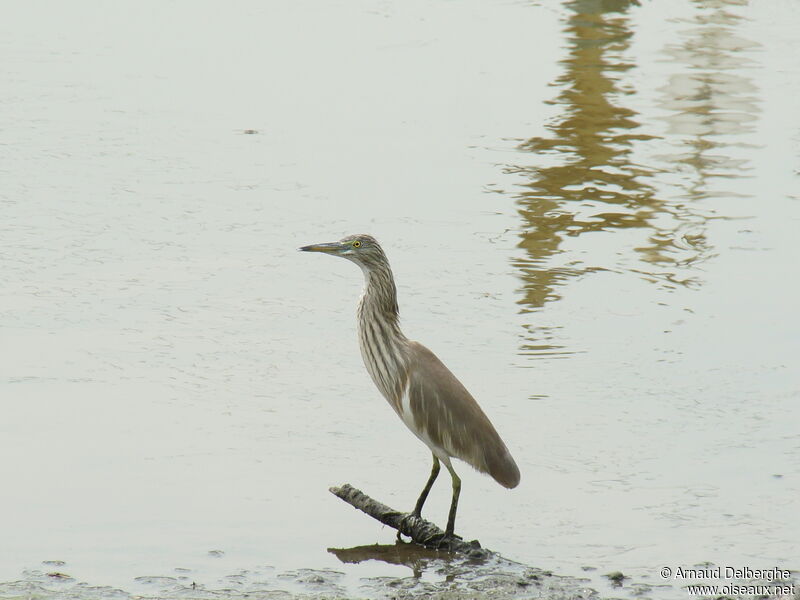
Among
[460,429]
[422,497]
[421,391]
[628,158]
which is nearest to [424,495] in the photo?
[422,497]

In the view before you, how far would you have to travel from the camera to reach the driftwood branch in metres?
5.85

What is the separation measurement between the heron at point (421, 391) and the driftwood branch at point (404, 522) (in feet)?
0.16

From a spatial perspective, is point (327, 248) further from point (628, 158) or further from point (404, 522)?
point (628, 158)

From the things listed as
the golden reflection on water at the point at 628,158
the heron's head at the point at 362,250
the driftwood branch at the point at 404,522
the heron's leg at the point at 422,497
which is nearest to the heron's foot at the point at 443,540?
the driftwood branch at the point at 404,522

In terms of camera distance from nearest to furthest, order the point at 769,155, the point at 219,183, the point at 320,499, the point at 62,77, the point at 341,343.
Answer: the point at 320,499, the point at 341,343, the point at 219,183, the point at 769,155, the point at 62,77

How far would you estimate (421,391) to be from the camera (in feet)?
19.8

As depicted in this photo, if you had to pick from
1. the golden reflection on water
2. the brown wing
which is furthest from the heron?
the golden reflection on water

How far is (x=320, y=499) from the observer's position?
632 centimetres

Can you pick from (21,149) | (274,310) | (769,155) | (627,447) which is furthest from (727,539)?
(21,149)

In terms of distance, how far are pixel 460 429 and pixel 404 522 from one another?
0.48 m

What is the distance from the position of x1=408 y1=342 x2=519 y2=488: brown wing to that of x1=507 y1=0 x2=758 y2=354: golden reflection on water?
7.09 feet

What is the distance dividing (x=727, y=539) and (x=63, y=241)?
5195 millimetres

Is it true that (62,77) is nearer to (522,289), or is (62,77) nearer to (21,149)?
(21,149)

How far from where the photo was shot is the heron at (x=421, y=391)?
19.6ft
